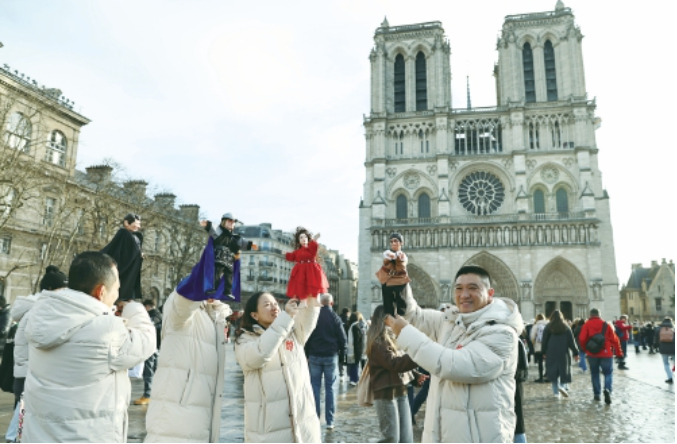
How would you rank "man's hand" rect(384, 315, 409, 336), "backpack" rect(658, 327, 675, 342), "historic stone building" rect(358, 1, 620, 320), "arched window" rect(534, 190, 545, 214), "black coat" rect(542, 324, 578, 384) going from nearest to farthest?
"man's hand" rect(384, 315, 409, 336)
"black coat" rect(542, 324, 578, 384)
"backpack" rect(658, 327, 675, 342)
"historic stone building" rect(358, 1, 620, 320)
"arched window" rect(534, 190, 545, 214)

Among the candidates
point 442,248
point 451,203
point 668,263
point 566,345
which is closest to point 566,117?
point 451,203

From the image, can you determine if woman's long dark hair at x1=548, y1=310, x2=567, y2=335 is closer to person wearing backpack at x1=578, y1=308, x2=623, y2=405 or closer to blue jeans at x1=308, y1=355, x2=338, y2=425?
person wearing backpack at x1=578, y1=308, x2=623, y2=405

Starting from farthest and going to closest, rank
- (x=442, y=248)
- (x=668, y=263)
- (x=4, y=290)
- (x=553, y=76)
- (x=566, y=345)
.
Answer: (x=668, y=263), (x=553, y=76), (x=442, y=248), (x=4, y=290), (x=566, y=345)

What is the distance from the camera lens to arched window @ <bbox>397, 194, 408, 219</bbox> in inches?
1505

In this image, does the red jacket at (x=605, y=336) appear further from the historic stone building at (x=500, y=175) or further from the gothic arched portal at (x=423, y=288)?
the gothic arched portal at (x=423, y=288)

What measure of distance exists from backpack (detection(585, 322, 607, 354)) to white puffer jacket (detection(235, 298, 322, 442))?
22.4ft

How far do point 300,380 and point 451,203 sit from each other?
35.0 meters

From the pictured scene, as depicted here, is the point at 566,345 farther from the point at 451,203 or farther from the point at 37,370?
the point at 451,203

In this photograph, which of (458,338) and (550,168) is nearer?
(458,338)

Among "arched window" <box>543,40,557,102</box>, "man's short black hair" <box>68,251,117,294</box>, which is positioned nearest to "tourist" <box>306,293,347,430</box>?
"man's short black hair" <box>68,251,117,294</box>

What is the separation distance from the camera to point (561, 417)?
738 centimetres

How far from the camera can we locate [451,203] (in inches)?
1468

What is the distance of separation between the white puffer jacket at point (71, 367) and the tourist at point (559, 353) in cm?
858

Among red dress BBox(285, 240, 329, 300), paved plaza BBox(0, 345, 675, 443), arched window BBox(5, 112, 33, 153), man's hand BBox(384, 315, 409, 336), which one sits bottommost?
paved plaza BBox(0, 345, 675, 443)
